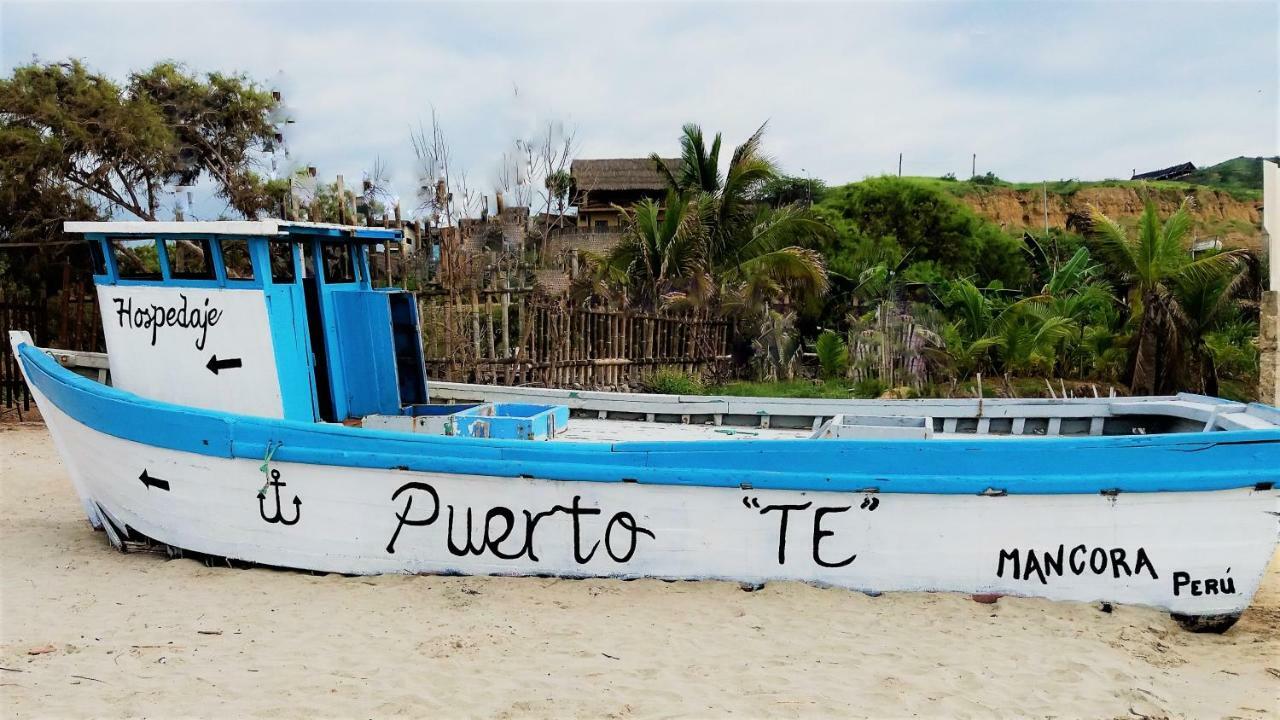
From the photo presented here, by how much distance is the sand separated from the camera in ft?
13.4

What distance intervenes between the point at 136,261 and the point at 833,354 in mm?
10578

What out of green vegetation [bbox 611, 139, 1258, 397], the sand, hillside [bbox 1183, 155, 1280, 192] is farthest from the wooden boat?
hillside [bbox 1183, 155, 1280, 192]

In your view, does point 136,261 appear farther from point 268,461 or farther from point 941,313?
point 941,313

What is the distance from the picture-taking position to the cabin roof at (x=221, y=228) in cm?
604

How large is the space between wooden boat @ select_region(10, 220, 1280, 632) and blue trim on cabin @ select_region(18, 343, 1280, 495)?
0.04 feet

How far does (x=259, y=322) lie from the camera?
6.27m

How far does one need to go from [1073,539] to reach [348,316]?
5.00 m

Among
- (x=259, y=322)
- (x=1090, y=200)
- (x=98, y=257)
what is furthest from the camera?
Answer: (x=1090, y=200)

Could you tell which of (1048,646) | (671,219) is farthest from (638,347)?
(1048,646)

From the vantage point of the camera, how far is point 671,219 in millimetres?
18156

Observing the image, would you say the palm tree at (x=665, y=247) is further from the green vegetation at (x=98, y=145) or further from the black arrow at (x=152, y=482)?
the black arrow at (x=152, y=482)

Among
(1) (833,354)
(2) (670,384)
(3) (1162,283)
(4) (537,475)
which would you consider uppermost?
(3) (1162,283)

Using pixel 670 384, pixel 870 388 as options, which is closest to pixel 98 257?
pixel 670 384

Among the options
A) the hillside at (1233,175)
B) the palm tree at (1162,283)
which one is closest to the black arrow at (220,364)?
the palm tree at (1162,283)
